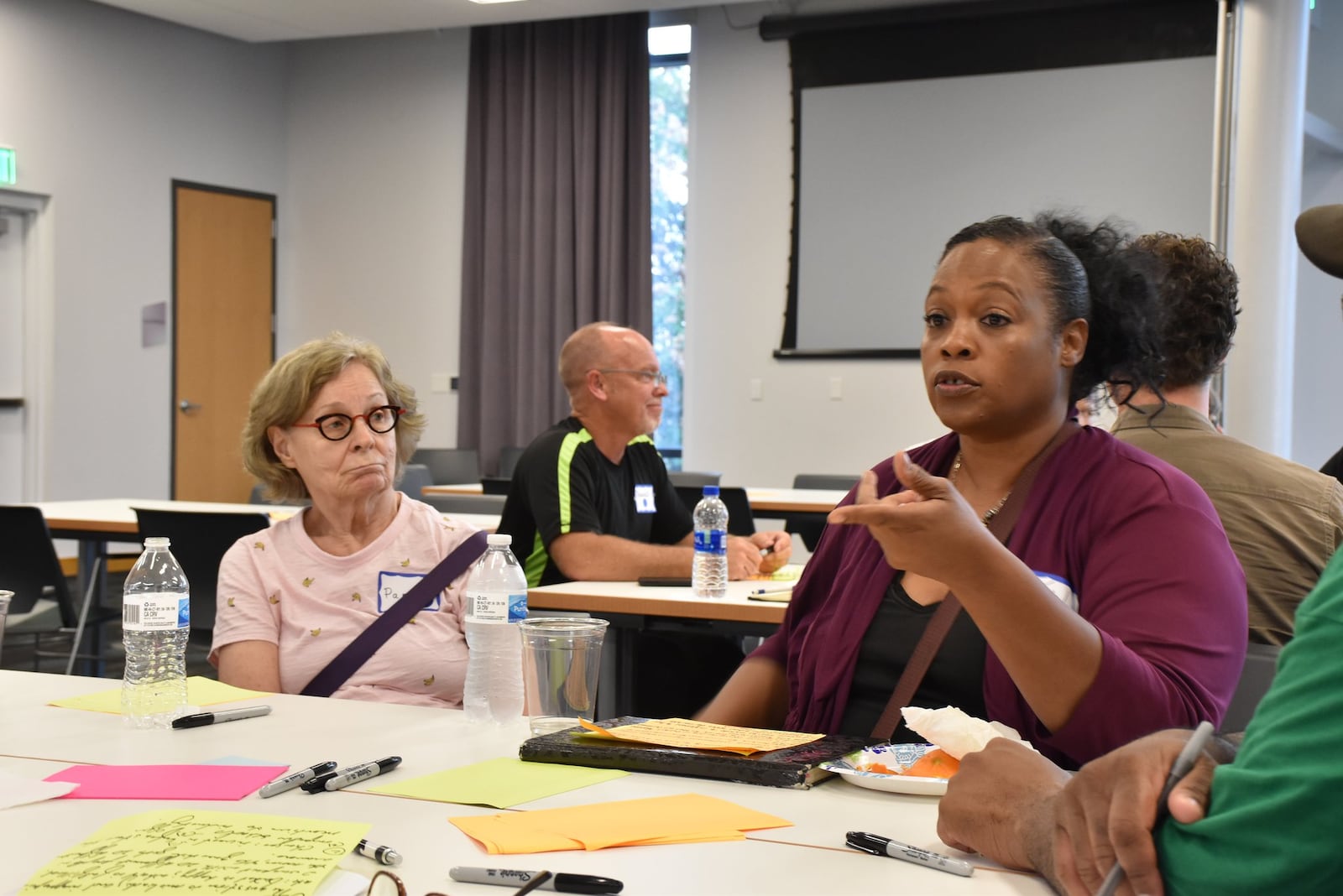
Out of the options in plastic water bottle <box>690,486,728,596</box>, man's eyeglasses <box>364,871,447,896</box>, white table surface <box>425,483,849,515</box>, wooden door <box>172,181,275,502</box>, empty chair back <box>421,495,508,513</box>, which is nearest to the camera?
man's eyeglasses <box>364,871,447,896</box>

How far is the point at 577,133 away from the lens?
8484mm

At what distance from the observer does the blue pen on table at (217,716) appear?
5.87 feet

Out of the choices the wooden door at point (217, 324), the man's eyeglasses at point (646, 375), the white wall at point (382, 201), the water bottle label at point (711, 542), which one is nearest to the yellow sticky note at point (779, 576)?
the water bottle label at point (711, 542)

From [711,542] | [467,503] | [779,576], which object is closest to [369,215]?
[467,503]

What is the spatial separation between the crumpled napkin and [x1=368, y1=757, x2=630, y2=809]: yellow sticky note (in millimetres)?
358

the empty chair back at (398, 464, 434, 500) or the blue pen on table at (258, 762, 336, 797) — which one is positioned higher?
the empty chair back at (398, 464, 434, 500)

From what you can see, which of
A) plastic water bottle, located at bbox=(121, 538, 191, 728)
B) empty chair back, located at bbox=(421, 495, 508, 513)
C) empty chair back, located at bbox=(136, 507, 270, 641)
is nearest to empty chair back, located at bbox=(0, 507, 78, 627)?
empty chair back, located at bbox=(136, 507, 270, 641)

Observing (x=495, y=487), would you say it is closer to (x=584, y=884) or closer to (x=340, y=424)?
(x=340, y=424)

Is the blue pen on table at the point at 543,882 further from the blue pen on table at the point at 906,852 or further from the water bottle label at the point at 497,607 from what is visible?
the water bottle label at the point at 497,607

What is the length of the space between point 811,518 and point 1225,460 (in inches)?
119

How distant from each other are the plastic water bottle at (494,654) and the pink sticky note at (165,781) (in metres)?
0.39

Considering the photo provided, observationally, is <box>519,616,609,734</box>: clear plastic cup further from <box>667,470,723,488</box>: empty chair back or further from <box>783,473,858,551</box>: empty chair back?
<box>667,470,723,488</box>: empty chair back

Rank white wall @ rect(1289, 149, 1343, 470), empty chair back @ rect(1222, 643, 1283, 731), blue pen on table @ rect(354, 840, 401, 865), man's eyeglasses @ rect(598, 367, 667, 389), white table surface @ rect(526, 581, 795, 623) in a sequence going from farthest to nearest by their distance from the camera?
1. white wall @ rect(1289, 149, 1343, 470)
2. man's eyeglasses @ rect(598, 367, 667, 389)
3. white table surface @ rect(526, 581, 795, 623)
4. empty chair back @ rect(1222, 643, 1283, 731)
5. blue pen on table @ rect(354, 840, 401, 865)

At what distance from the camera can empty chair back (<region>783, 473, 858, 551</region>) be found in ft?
17.5
